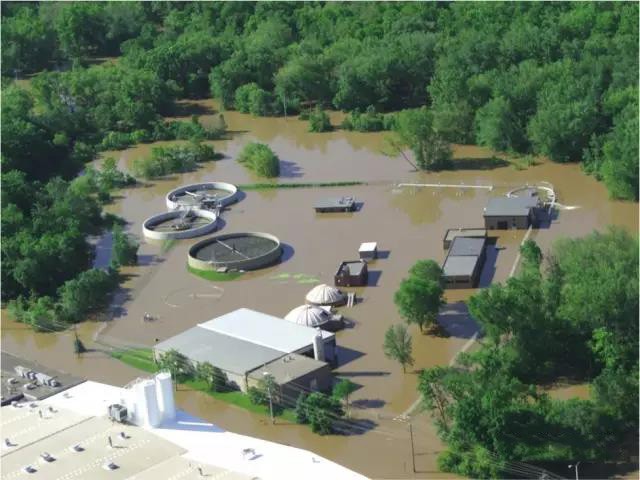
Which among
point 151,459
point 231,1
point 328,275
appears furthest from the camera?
point 231,1

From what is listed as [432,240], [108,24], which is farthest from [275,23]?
[432,240]

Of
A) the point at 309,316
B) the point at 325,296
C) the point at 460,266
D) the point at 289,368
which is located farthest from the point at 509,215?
the point at 289,368

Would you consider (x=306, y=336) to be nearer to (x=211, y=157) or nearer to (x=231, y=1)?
(x=211, y=157)

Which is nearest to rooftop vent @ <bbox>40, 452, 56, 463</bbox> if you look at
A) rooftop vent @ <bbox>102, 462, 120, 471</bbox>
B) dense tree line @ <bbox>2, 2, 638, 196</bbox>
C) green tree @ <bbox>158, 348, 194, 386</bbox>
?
rooftop vent @ <bbox>102, 462, 120, 471</bbox>

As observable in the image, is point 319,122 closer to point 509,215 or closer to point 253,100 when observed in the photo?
point 253,100

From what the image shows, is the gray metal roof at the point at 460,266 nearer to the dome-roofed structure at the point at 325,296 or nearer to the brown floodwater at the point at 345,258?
the brown floodwater at the point at 345,258

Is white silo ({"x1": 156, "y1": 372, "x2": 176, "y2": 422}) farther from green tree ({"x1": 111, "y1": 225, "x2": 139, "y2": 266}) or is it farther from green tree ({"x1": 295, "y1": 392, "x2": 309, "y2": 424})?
green tree ({"x1": 111, "y1": 225, "x2": 139, "y2": 266})

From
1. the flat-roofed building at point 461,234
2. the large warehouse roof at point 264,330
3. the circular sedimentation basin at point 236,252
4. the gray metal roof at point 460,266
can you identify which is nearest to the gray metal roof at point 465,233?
the flat-roofed building at point 461,234
